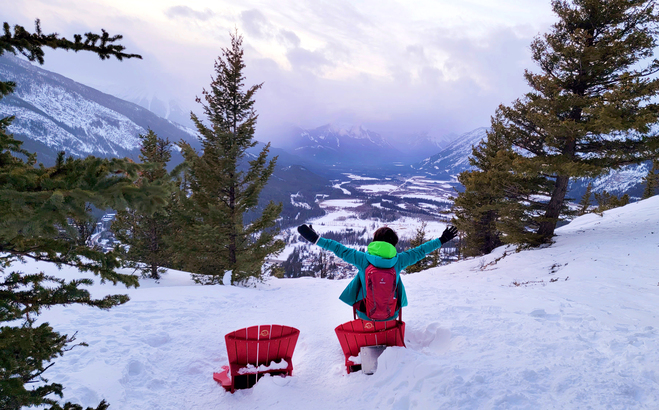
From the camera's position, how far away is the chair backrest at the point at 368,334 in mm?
4566

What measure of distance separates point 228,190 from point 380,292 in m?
10.3

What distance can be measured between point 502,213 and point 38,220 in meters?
14.9

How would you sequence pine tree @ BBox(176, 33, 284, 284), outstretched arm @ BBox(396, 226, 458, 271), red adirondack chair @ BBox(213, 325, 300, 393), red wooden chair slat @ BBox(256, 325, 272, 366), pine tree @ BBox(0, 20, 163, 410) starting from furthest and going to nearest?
1. pine tree @ BBox(176, 33, 284, 284)
2. outstretched arm @ BBox(396, 226, 458, 271)
3. red wooden chair slat @ BBox(256, 325, 272, 366)
4. red adirondack chair @ BBox(213, 325, 300, 393)
5. pine tree @ BBox(0, 20, 163, 410)

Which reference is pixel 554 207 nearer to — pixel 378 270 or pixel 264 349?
pixel 378 270

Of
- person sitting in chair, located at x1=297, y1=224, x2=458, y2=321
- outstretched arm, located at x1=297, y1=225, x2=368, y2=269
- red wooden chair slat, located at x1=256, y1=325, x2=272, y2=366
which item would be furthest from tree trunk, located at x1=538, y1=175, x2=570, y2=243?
red wooden chair slat, located at x1=256, y1=325, x2=272, y2=366

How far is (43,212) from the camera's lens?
5.70 ft

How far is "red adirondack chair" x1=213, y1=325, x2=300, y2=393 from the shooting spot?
4.39m

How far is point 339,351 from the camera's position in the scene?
213 inches

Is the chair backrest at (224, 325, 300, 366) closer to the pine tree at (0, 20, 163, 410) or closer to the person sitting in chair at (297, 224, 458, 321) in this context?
the person sitting in chair at (297, 224, 458, 321)

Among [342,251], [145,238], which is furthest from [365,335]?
[145,238]

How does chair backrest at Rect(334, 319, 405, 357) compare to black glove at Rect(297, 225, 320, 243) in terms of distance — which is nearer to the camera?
chair backrest at Rect(334, 319, 405, 357)

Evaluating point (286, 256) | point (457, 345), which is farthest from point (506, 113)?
point (286, 256)

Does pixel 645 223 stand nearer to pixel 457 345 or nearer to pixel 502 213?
pixel 502 213

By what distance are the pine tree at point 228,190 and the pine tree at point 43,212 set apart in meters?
9.76
